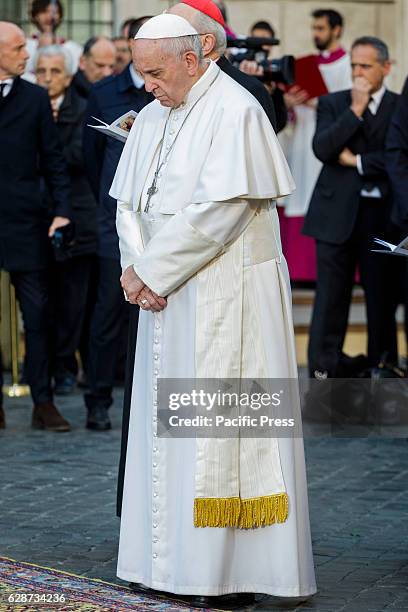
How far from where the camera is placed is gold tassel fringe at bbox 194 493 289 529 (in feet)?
18.1

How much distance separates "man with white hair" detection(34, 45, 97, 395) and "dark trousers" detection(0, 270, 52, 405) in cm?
105

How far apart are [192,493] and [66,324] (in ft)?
18.5

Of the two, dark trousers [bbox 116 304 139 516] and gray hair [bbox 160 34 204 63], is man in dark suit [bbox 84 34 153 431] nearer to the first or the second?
dark trousers [bbox 116 304 139 516]

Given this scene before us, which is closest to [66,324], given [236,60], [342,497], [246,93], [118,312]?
[118,312]

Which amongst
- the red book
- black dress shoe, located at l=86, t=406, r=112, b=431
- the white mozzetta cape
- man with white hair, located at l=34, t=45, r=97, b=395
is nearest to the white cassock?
the red book

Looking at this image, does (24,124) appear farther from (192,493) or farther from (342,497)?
(192,493)

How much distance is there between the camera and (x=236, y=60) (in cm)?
909

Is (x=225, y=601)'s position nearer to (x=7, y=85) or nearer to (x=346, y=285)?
(x=7, y=85)

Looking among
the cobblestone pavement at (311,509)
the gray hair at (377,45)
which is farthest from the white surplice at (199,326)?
the gray hair at (377,45)

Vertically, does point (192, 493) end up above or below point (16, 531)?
above

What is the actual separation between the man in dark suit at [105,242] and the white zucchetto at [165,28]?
3265 millimetres

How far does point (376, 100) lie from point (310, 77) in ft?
8.20

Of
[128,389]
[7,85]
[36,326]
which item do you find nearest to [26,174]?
[7,85]

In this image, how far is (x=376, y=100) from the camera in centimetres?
998
